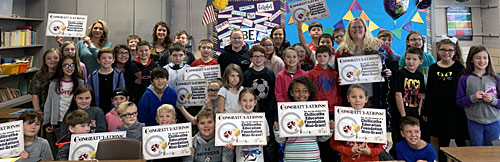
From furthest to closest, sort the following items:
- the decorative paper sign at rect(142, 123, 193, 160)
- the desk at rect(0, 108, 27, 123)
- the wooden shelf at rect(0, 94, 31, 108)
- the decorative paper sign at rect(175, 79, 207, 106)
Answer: the wooden shelf at rect(0, 94, 31, 108), the desk at rect(0, 108, 27, 123), the decorative paper sign at rect(175, 79, 207, 106), the decorative paper sign at rect(142, 123, 193, 160)

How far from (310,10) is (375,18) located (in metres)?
2.97

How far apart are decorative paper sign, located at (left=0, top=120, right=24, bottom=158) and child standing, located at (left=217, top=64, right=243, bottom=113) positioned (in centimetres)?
162

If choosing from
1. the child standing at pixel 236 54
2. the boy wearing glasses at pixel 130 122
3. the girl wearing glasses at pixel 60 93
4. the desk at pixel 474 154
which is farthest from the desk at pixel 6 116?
the desk at pixel 474 154

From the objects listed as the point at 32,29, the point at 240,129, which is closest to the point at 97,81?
the point at 240,129

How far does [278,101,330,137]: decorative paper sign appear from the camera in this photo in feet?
9.23

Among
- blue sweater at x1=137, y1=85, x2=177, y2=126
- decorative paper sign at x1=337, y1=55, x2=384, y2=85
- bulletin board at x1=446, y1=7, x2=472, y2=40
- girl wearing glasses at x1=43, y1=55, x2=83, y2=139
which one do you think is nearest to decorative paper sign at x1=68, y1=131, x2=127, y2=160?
blue sweater at x1=137, y1=85, x2=177, y2=126


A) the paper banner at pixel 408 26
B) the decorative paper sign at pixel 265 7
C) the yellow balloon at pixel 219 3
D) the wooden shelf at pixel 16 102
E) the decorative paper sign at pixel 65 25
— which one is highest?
the decorative paper sign at pixel 265 7

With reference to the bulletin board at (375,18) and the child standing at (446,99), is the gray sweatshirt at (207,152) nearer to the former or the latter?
the child standing at (446,99)

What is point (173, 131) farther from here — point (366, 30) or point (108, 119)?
point (366, 30)

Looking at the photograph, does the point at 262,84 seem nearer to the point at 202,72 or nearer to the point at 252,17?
the point at 202,72

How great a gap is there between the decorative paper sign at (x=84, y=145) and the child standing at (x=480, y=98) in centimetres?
316

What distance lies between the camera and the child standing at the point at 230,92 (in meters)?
3.39

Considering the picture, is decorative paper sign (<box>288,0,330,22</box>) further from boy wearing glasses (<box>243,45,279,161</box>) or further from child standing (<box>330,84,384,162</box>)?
child standing (<box>330,84,384,162</box>)

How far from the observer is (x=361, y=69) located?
3.38m
